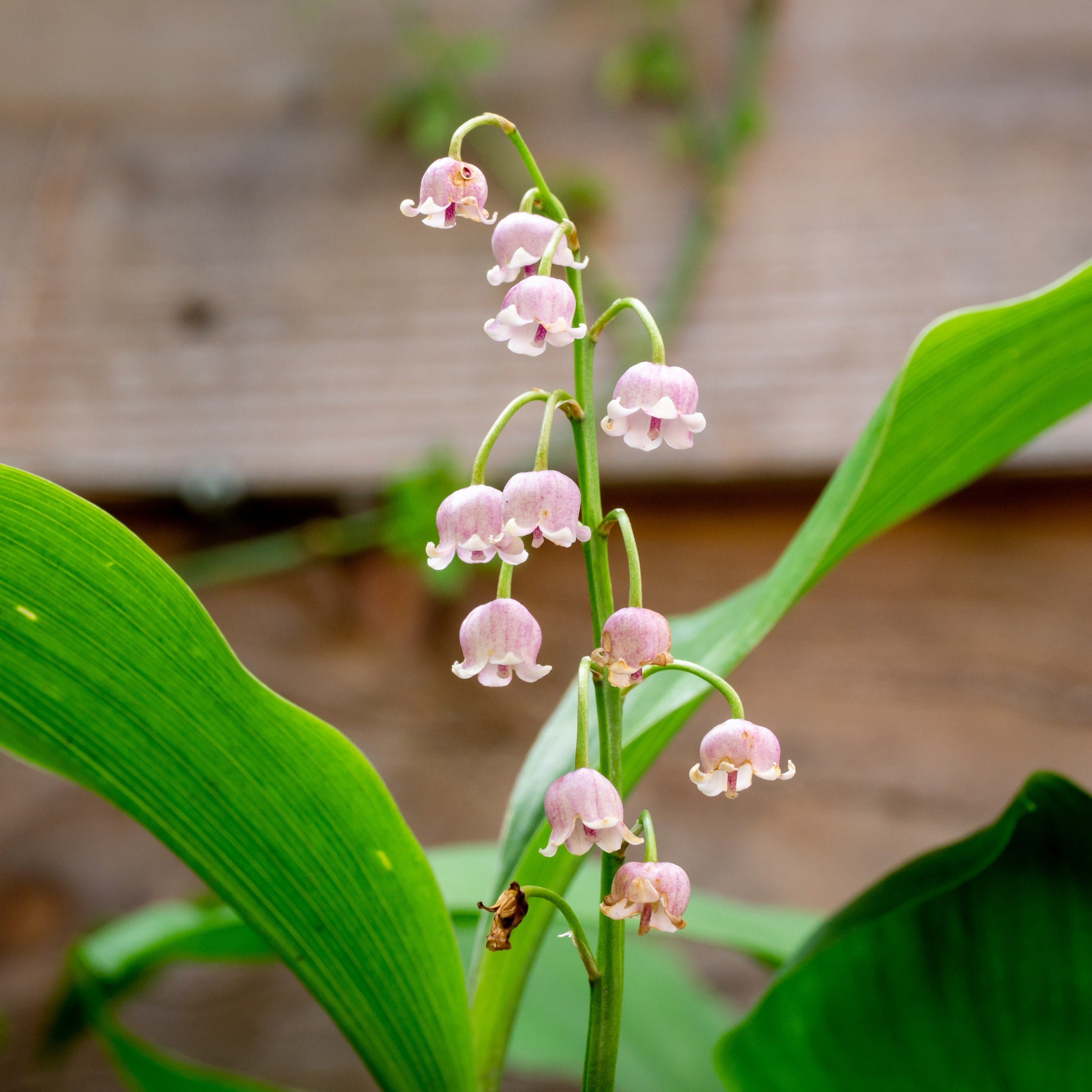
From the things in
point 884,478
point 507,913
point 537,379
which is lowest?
point 507,913

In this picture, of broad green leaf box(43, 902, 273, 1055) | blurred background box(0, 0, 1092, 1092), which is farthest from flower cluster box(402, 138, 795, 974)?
blurred background box(0, 0, 1092, 1092)

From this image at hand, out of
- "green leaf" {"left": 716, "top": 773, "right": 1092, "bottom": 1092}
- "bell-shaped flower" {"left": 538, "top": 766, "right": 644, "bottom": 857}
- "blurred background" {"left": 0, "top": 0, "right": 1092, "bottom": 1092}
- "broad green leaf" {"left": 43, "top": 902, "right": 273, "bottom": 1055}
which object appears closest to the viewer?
"bell-shaped flower" {"left": 538, "top": 766, "right": 644, "bottom": 857}

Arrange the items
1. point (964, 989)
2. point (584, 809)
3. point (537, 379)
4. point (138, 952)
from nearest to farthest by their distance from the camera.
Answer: point (584, 809)
point (964, 989)
point (138, 952)
point (537, 379)

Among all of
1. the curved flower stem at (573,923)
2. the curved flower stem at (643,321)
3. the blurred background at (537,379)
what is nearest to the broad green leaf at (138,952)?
the blurred background at (537,379)

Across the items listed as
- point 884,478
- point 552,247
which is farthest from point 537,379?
point 552,247

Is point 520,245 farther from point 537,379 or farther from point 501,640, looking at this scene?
point 537,379

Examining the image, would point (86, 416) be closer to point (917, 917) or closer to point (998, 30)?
point (917, 917)

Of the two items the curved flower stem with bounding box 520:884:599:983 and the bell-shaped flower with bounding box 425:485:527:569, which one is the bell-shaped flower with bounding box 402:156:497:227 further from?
the curved flower stem with bounding box 520:884:599:983

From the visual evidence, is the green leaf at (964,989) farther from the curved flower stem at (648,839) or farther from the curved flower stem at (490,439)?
the curved flower stem at (490,439)
